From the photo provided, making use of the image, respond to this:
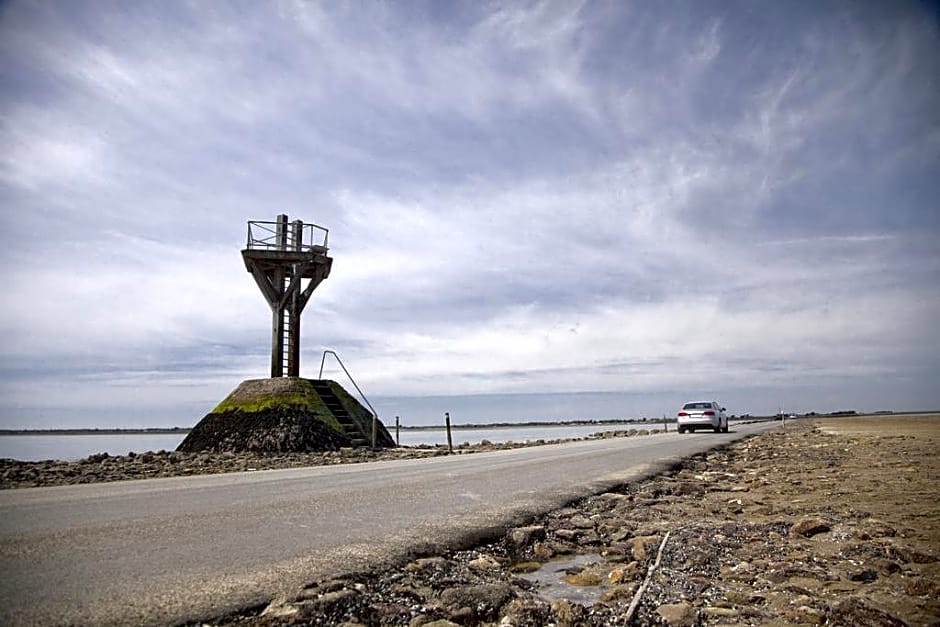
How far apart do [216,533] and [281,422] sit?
1631cm

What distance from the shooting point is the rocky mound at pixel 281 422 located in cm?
2069

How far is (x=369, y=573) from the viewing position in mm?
4488

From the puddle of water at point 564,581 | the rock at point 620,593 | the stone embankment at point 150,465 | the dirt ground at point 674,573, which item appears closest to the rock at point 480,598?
the dirt ground at point 674,573

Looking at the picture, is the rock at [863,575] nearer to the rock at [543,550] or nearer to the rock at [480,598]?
the rock at [543,550]

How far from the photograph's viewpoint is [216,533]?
5535mm

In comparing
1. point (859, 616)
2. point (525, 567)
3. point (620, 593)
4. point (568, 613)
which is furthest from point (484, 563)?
point (859, 616)

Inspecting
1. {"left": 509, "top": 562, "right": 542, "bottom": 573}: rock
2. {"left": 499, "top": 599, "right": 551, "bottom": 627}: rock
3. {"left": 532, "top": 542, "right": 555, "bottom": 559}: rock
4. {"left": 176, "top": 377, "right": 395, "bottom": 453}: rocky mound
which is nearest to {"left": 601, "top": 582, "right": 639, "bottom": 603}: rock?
{"left": 499, "top": 599, "right": 551, "bottom": 627}: rock

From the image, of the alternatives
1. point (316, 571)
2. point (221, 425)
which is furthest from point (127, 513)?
point (221, 425)

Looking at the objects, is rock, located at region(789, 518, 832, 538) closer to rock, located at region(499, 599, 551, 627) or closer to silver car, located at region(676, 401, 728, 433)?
rock, located at region(499, 599, 551, 627)

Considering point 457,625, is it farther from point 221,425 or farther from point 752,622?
point 221,425

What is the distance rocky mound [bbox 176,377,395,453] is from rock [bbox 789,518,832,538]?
16.5 m

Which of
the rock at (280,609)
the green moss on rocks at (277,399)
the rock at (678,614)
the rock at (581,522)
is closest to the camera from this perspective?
the rock at (280,609)

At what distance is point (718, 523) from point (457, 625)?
14.0 feet

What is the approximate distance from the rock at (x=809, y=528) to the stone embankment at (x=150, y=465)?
37.2ft
